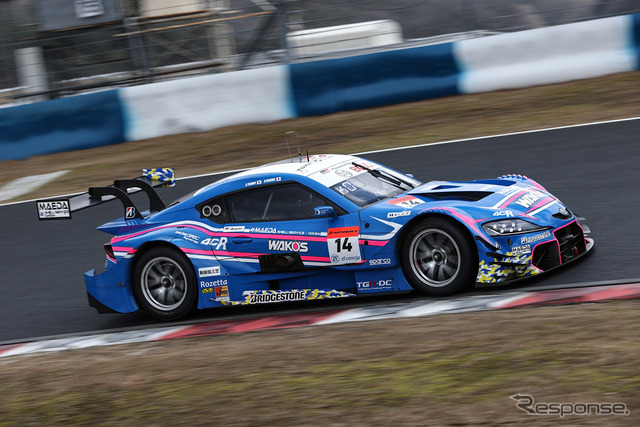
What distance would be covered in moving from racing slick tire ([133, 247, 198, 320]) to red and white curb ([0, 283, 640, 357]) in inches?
9.2

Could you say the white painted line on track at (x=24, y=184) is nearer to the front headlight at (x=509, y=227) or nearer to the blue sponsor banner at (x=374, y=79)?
the blue sponsor banner at (x=374, y=79)

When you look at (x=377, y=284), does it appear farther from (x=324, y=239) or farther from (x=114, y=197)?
(x=114, y=197)

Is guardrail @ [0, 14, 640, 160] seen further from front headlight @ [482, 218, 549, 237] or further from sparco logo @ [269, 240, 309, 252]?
front headlight @ [482, 218, 549, 237]

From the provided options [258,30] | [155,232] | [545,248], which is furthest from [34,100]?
[545,248]

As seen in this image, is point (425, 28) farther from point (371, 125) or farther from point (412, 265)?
point (412, 265)

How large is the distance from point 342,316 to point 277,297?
0.76 metres

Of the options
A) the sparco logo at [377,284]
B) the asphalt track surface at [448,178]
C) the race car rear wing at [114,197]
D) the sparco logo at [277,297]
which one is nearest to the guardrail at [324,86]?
the asphalt track surface at [448,178]

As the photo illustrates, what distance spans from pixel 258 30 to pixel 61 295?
25.8 ft

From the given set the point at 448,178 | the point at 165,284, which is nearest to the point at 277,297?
the point at 165,284

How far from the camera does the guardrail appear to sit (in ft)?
47.5

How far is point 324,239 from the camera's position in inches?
283

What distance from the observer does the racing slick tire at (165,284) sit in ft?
25.4

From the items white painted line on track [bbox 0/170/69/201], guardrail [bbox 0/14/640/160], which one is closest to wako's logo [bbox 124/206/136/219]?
white painted line on track [bbox 0/170/69/201]

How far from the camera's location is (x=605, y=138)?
38.5 feet
